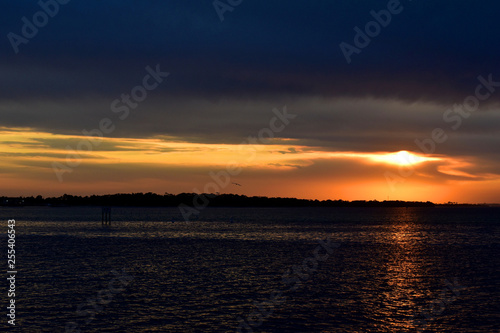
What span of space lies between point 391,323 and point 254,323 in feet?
23.8

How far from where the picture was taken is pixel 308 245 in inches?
3216

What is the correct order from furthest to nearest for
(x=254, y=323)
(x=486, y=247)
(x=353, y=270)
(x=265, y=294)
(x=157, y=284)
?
(x=486, y=247) → (x=353, y=270) → (x=157, y=284) → (x=265, y=294) → (x=254, y=323)

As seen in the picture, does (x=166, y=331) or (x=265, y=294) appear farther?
(x=265, y=294)

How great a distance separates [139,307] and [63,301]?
16.3 ft

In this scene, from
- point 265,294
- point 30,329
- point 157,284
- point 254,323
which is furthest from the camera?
point 157,284

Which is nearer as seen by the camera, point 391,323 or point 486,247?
point 391,323

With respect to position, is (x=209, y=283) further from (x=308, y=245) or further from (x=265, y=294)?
(x=308, y=245)

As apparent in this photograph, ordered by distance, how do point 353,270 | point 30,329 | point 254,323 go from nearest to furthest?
point 30,329, point 254,323, point 353,270

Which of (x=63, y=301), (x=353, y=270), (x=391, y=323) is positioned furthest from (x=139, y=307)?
(x=353, y=270)

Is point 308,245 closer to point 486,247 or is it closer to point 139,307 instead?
point 486,247

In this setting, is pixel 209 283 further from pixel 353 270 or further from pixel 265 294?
pixel 353 270

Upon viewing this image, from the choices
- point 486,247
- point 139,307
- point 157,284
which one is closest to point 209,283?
point 157,284

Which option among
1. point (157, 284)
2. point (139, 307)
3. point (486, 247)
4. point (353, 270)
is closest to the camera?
point (139, 307)

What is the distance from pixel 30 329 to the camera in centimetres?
2720
